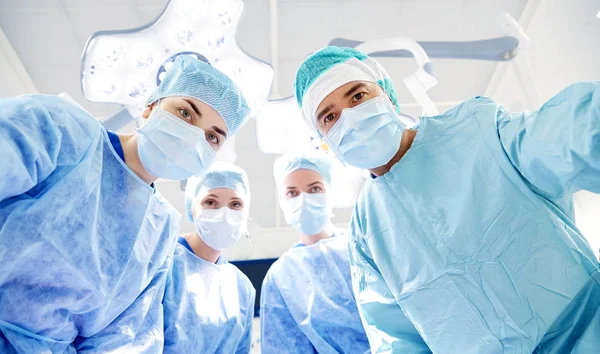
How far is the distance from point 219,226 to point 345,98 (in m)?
0.83

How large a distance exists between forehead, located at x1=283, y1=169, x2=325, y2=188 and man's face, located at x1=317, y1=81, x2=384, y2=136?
0.64m

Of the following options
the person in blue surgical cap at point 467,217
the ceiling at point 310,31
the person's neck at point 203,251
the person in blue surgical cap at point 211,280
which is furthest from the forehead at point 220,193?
the ceiling at point 310,31

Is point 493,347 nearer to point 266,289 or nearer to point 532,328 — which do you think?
point 532,328

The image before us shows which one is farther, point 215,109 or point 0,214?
point 215,109

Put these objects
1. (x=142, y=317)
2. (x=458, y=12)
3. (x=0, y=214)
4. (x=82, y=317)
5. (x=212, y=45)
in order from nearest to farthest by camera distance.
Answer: (x=0, y=214)
(x=82, y=317)
(x=142, y=317)
(x=212, y=45)
(x=458, y=12)

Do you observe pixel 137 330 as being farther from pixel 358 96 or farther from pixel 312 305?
pixel 358 96

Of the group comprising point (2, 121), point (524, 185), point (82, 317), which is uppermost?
point (2, 121)

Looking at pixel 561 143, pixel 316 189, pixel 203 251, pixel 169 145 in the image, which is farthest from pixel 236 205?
pixel 561 143

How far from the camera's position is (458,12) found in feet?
8.25

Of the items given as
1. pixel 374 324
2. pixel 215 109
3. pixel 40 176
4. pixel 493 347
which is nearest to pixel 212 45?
pixel 215 109

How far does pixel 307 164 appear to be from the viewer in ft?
6.75

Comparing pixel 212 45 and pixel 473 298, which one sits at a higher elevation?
pixel 212 45

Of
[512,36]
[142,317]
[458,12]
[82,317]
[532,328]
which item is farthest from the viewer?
[458,12]

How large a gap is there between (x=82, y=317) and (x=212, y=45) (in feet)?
3.77
